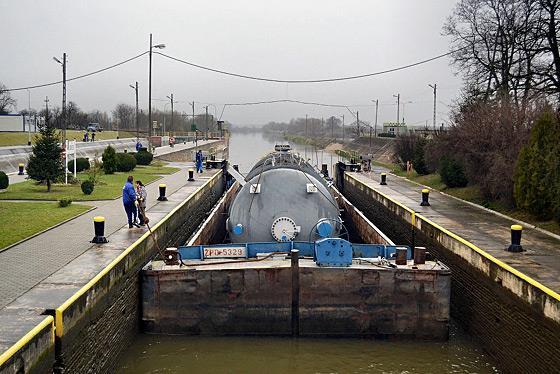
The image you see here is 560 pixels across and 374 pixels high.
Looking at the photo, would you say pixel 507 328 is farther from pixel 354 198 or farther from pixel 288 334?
pixel 354 198

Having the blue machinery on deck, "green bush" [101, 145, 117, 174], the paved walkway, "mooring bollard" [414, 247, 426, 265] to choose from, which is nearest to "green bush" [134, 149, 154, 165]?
"green bush" [101, 145, 117, 174]

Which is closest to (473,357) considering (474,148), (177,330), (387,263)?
(387,263)

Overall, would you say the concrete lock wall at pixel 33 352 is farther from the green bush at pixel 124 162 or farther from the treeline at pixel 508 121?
the green bush at pixel 124 162

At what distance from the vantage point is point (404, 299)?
1416 cm

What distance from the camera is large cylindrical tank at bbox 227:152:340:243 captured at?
53.8 feet

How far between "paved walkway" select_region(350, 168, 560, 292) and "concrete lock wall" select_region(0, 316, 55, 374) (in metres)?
9.08

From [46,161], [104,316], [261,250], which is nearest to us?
[104,316]

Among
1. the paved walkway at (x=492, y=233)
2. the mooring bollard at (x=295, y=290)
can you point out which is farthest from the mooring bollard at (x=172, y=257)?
the paved walkway at (x=492, y=233)

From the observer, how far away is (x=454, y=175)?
99.8ft

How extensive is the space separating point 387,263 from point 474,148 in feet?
46.2

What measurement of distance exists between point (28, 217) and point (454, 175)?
65.4 ft

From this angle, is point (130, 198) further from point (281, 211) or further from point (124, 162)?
point (124, 162)

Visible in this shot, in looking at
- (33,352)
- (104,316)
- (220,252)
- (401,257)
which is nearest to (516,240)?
(401,257)

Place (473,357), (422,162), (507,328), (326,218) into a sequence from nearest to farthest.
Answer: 1. (507,328)
2. (473,357)
3. (326,218)
4. (422,162)
